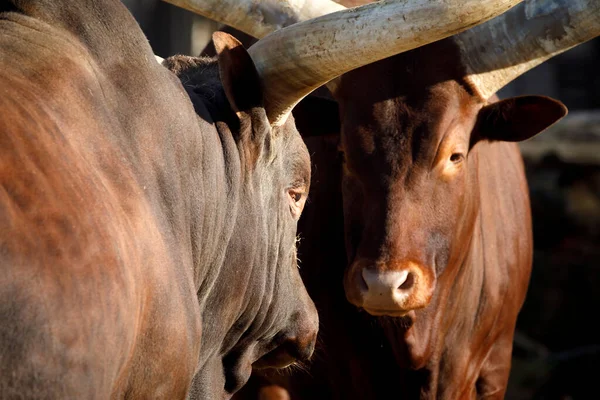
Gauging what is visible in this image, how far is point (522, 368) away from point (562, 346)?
2.56ft

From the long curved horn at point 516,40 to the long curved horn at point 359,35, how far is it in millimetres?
1365

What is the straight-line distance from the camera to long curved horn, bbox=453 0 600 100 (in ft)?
13.9

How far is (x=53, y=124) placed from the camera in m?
2.21

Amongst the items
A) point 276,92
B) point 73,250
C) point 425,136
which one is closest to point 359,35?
point 276,92

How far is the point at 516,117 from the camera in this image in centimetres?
452

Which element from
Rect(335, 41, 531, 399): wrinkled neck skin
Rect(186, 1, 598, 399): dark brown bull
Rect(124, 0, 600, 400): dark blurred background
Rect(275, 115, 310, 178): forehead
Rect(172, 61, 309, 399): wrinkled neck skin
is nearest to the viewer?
Rect(172, 61, 309, 399): wrinkled neck skin

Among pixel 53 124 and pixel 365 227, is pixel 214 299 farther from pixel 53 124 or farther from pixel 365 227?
pixel 365 227

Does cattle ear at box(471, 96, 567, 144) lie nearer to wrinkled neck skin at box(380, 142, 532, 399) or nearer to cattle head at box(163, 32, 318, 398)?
wrinkled neck skin at box(380, 142, 532, 399)

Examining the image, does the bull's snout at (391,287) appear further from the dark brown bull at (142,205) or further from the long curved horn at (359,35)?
the long curved horn at (359,35)

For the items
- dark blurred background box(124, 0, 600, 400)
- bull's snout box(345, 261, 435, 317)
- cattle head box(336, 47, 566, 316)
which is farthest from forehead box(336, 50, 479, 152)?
dark blurred background box(124, 0, 600, 400)

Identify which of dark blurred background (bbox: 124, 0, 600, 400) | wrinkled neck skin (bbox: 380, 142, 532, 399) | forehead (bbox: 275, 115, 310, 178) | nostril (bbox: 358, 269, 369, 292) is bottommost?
dark blurred background (bbox: 124, 0, 600, 400)

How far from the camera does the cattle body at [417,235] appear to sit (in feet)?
13.8

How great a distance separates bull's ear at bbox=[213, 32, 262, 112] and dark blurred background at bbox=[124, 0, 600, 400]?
18.6 ft

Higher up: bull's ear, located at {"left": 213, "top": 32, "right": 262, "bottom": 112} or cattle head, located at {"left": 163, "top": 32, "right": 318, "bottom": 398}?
bull's ear, located at {"left": 213, "top": 32, "right": 262, "bottom": 112}
